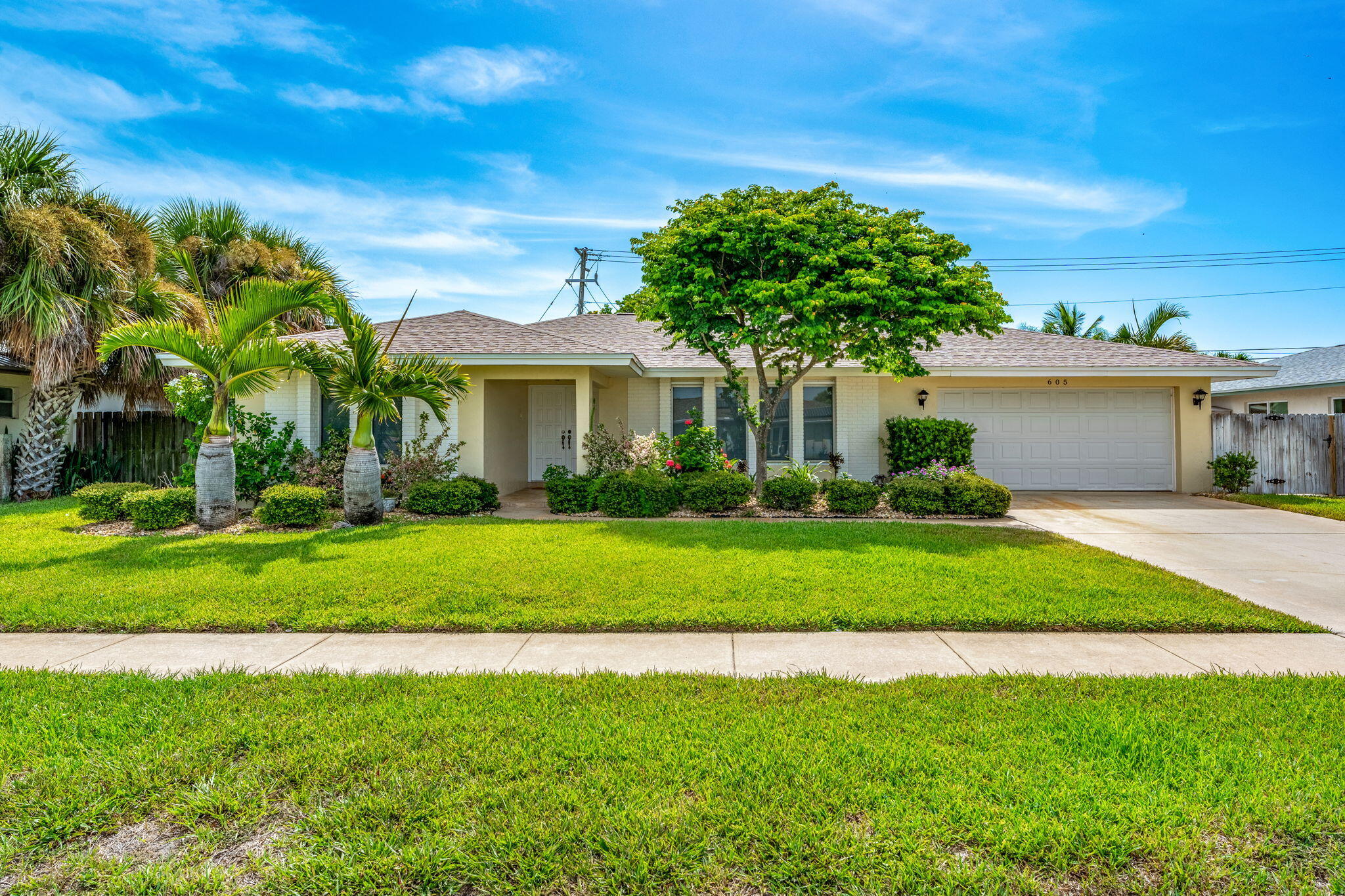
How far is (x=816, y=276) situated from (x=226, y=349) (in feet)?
26.3

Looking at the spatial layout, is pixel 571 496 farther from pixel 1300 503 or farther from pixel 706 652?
pixel 1300 503

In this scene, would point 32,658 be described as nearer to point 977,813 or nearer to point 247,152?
point 977,813

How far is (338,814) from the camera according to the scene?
2.42 meters

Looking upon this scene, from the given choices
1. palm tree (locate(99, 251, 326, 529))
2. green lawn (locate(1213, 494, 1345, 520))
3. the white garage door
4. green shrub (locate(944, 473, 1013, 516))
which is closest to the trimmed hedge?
palm tree (locate(99, 251, 326, 529))

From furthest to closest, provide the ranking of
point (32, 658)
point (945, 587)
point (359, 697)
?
point (945, 587) < point (32, 658) < point (359, 697)

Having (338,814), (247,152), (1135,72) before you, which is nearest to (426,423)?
(247,152)

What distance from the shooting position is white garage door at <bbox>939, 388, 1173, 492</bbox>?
14.2m

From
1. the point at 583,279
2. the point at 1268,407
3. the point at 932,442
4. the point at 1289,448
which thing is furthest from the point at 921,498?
the point at 583,279

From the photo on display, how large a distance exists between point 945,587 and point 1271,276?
115 feet

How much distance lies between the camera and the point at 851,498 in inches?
409

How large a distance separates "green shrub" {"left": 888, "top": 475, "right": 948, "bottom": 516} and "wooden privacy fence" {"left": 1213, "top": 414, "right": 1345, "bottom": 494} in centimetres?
863

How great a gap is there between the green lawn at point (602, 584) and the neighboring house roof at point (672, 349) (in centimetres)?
442

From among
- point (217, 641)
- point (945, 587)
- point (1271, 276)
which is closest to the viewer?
point (217, 641)

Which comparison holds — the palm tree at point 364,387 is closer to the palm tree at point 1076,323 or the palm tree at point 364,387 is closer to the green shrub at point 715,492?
the green shrub at point 715,492
